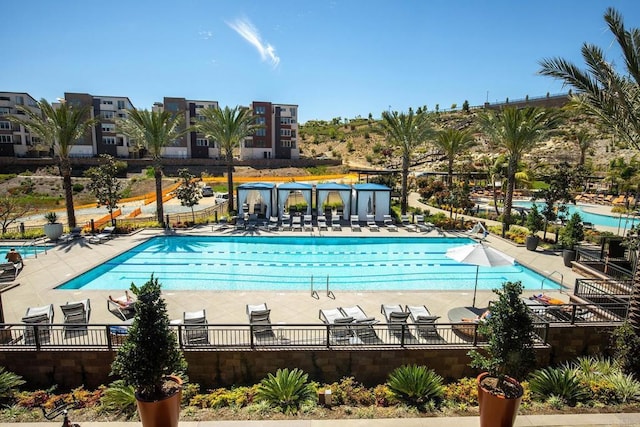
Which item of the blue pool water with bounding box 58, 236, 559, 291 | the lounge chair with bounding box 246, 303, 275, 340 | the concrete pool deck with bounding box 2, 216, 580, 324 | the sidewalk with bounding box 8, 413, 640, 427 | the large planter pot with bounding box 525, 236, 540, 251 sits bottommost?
the blue pool water with bounding box 58, 236, 559, 291

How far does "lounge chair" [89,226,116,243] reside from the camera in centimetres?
2175

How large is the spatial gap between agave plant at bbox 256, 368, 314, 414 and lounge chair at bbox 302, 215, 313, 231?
58.2ft

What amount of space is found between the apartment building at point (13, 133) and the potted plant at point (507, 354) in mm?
70846

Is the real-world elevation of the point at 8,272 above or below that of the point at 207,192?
below

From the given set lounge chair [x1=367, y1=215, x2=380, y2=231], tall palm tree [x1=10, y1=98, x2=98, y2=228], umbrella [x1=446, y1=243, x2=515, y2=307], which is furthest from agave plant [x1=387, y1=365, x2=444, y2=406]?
tall palm tree [x1=10, y1=98, x2=98, y2=228]

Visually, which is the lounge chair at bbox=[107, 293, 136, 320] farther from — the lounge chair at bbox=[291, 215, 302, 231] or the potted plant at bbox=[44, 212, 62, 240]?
the lounge chair at bbox=[291, 215, 302, 231]

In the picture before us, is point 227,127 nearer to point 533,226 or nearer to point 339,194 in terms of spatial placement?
point 339,194

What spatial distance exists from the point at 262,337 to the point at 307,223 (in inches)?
667

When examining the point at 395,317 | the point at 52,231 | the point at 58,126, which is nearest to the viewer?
the point at 395,317

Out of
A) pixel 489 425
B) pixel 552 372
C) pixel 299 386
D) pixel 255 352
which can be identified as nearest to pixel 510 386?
pixel 489 425

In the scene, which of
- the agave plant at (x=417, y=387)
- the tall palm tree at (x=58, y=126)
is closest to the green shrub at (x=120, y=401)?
the agave plant at (x=417, y=387)

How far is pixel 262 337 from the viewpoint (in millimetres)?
10320

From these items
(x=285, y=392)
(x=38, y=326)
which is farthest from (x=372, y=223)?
(x=38, y=326)

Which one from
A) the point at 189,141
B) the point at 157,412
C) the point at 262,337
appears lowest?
the point at 262,337
